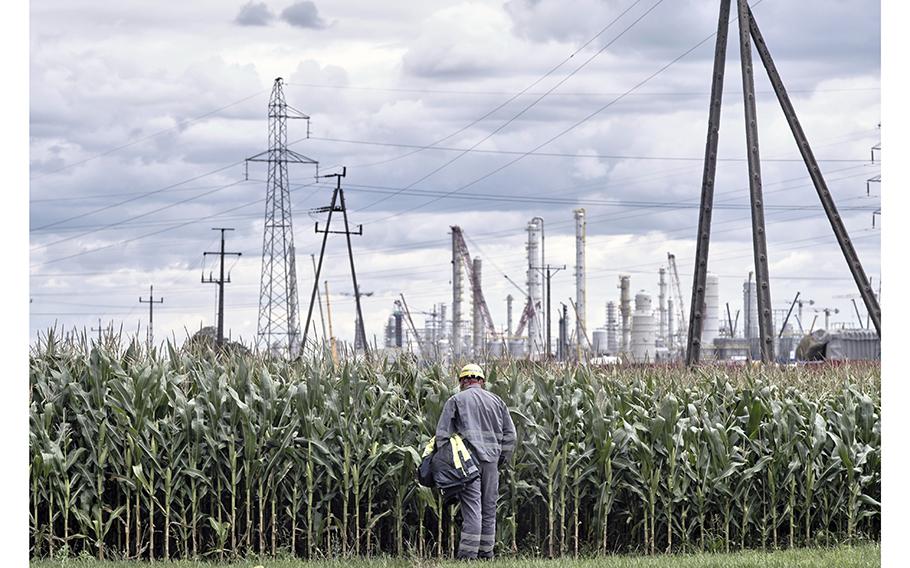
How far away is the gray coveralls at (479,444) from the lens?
41.1 ft

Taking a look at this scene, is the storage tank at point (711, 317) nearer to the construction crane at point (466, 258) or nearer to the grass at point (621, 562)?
the construction crane at point (466, 258)

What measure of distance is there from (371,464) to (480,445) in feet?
4.41

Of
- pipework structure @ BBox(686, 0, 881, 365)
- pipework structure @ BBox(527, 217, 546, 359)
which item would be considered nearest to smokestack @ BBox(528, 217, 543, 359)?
pipework structure @ BBox(527, 217, 546, 359)

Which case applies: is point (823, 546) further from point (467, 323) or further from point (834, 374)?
point (467, 323)

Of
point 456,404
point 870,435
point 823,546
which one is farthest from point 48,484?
point 870,435

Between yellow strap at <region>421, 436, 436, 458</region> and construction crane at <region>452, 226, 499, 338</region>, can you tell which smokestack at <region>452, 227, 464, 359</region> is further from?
yellow strap at <region>421, 436, 436, 458</region>

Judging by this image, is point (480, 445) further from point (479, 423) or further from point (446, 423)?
point (446, 423)

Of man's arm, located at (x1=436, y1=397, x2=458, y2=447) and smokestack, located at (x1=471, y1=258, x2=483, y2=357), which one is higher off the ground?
smokestack, located at (x1=471, y1=258, x2=483, y2=357)

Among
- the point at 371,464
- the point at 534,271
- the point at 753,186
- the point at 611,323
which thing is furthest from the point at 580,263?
the point at 371,464

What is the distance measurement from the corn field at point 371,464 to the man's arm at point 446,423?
0.73 m

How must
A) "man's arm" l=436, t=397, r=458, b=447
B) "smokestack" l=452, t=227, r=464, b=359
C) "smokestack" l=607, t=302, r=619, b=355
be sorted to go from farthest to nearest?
"smokestack" l=607, t=302, r=619, b=355 → "smokestack" l=452, t=227, r=464, b=359 → "man's arm" l=436, t=397, r=458, b=447

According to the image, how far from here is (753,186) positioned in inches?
950

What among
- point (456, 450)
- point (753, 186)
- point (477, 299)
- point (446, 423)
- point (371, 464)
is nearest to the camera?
point (456, 450)

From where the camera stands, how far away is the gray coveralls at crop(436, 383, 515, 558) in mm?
12523
